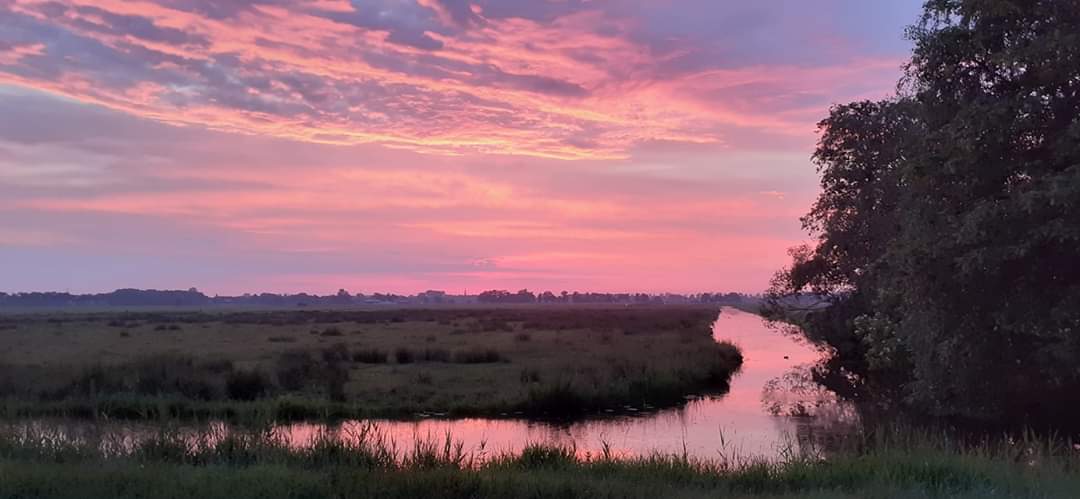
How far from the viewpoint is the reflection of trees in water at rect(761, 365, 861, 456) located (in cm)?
2073

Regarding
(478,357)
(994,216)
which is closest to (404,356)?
(478,357)

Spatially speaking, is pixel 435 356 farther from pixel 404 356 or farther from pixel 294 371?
pixel 294 371

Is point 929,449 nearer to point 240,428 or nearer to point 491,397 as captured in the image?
point 240,428

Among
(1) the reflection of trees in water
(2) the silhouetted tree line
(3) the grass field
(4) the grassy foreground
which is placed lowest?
(1) the reflection of trees in water

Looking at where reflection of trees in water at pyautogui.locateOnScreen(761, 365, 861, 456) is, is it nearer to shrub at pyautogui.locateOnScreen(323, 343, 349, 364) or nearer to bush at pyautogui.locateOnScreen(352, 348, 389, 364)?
bush at pyautogui.locateOnScreen(352, 348, 389, 364)

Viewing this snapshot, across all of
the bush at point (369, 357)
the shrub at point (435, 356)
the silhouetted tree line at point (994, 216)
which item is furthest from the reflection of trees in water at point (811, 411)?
the bush at point (369, 357)

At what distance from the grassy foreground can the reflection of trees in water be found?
519 centimetres

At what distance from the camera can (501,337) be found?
56469mm

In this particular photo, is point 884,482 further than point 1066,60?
No

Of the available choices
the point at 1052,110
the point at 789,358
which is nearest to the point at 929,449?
the point at 1052,110

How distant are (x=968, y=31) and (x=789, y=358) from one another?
119ft

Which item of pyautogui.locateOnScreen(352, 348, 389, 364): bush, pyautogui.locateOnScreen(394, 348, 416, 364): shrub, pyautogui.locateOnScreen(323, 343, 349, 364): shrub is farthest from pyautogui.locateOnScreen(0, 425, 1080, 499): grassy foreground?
pyautogui.locateOnScreen(394, 348, 416, 364): shrub

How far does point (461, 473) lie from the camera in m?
10.4

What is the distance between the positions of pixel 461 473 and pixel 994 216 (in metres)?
11.4
